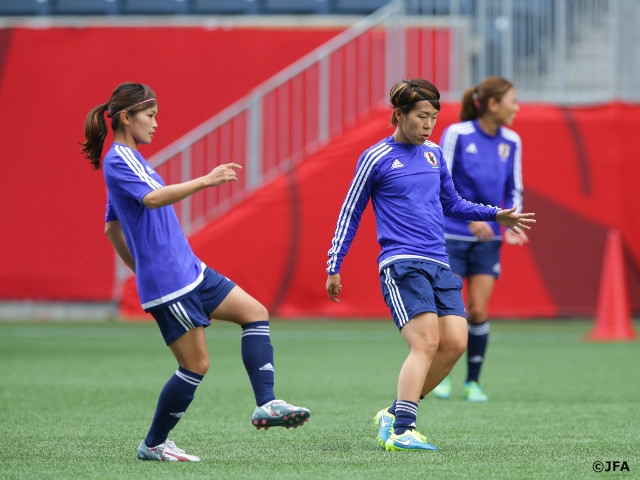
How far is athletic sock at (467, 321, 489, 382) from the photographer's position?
774cm

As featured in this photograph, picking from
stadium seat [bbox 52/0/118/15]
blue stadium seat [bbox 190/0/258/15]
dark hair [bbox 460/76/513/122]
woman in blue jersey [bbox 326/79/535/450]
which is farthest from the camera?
stadium seat [bbox 52/0/118/15]

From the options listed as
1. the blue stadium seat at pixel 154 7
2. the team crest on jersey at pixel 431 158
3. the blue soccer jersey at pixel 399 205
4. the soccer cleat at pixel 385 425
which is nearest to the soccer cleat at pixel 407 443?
the soccer cleat at pixel 385 425

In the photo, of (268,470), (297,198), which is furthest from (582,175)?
(268,470)

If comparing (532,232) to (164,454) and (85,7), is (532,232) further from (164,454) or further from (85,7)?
(164,454)

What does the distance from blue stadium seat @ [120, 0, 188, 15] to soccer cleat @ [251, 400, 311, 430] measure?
1218 cm

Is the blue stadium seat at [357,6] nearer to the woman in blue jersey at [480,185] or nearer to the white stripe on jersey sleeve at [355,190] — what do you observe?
the woman in blue jersey at [480,185]

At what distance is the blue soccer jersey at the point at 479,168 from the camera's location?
7785mm

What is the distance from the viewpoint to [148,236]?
199 inches

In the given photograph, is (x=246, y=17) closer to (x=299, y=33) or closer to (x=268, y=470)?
(x=299, y=33)

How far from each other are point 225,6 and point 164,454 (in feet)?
39.4

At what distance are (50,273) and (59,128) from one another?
1935 millimetres

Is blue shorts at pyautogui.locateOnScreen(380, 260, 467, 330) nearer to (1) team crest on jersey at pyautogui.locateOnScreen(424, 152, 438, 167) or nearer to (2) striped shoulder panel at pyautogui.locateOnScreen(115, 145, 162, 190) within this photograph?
(1) team crest on jersey at pyautogui.locateOnScreen(424, 152, 438, 167)

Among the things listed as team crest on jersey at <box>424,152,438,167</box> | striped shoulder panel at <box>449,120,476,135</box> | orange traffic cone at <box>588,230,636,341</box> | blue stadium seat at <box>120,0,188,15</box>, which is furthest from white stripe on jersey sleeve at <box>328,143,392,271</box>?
blue stadium seat at <box>120,0,188,15</box>

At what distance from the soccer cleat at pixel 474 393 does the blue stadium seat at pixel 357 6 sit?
30.0 feet
